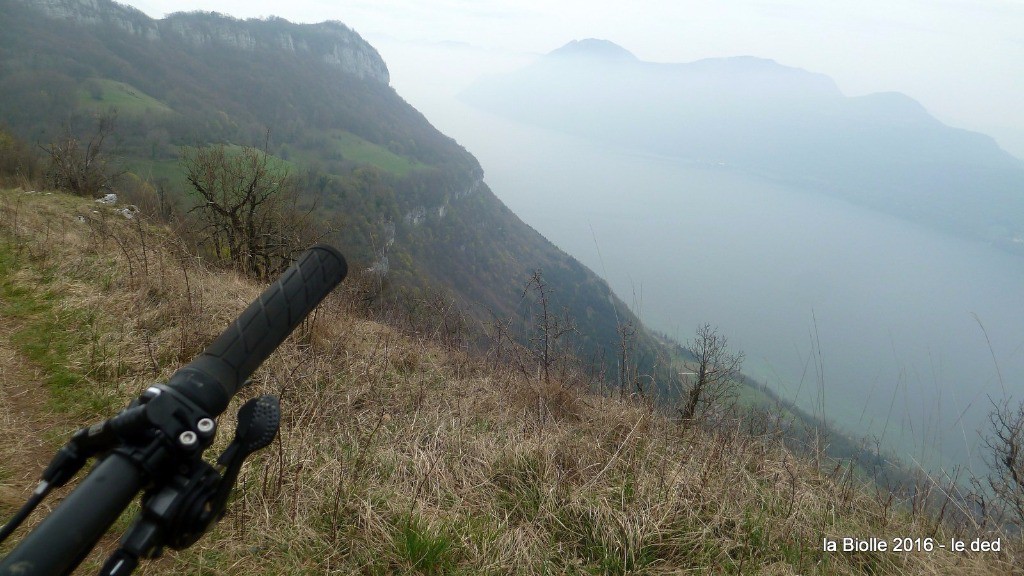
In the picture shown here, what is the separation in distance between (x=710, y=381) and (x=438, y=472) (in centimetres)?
483

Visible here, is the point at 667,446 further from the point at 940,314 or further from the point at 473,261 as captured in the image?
the point at 940,314

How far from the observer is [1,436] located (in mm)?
3043

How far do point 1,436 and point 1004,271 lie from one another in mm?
273853

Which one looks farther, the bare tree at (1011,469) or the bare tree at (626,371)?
the bare tree at (626,371)

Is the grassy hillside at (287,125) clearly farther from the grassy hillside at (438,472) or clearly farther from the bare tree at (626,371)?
the bare tree at (626,371)

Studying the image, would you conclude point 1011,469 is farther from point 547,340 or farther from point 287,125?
point 287,125

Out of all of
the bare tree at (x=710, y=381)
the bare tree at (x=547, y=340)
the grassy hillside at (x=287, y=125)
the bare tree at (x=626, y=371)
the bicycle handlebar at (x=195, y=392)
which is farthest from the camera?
the grassy hillside at (x=287, y=125)

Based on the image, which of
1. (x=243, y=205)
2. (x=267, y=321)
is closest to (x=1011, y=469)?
(x=267, y=321)

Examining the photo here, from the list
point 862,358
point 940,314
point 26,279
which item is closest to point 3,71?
point 26,279

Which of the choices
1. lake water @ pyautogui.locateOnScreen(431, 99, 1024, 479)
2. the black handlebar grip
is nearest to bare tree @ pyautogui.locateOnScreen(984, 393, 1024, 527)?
lake water @ pyautogui.locateOnScreen(431, 99, 1024, 479)

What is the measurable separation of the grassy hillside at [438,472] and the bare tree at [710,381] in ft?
3.43

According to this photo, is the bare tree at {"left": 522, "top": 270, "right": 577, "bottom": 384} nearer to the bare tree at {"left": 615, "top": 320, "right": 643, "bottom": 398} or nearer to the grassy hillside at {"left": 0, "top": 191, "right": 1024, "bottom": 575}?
the grassy hillside at {"left": 0, "top": 191, "right": 1024, "bottom": 575}

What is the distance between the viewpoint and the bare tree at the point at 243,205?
35.6 ft

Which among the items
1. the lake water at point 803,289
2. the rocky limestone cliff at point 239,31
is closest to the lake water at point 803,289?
the lake water at point 803,289
